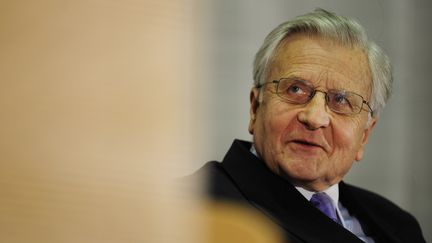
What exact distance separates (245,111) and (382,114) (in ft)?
1.54

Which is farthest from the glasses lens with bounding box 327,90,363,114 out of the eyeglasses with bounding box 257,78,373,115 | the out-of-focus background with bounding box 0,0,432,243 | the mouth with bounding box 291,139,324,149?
the out-of-focus background with bounding box 0,0,432,243

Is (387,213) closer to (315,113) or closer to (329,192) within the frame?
(329,192)

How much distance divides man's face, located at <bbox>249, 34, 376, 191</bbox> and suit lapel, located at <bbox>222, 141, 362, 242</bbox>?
46 mm

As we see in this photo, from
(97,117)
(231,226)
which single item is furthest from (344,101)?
(97,117)

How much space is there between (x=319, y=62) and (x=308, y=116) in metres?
0.14

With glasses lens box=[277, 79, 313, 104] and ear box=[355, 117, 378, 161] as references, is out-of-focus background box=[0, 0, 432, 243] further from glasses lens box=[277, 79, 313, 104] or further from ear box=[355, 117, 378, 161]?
ear box=[355, 117, 378, 161]

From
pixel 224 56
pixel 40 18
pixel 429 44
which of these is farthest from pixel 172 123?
pixel 429 44

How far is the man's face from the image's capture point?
5.00 feet

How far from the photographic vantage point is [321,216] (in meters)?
1.50

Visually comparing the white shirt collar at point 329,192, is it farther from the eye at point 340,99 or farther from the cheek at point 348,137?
the eye at point 340,99

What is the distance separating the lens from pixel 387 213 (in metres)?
1.83

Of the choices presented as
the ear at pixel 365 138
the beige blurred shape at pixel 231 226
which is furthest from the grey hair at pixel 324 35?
the beige blurred shape at pixel 231 226

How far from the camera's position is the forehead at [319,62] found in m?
1.54

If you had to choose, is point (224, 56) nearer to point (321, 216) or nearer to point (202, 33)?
point (321, 216)
